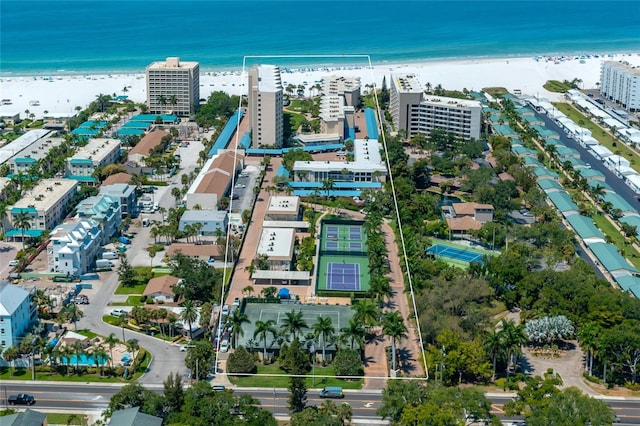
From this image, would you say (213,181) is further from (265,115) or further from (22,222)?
(265,115)

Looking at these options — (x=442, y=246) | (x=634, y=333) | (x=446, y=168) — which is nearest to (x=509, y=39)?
(x=446, y=168)

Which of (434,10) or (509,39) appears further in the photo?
(434,10)

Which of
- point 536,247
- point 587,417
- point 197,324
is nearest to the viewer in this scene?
point 587,417

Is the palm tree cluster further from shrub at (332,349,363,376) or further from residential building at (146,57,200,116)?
residential building at (146,57,200,116)

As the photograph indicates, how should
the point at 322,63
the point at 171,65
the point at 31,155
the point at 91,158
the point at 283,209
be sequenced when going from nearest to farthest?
the point at 283,209, the point at 91,158, the point at 31,155, the point at 171,65, the point at 322,63

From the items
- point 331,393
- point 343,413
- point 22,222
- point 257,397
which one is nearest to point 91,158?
point 22,222

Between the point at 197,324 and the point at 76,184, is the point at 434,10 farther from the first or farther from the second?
the point at 197,324

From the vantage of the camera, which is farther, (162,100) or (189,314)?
(162,100)
